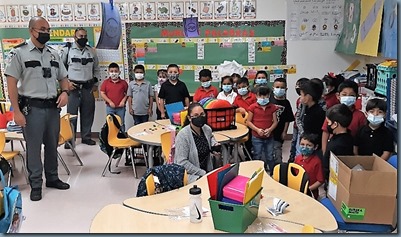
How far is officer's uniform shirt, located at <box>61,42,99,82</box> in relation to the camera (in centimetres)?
654

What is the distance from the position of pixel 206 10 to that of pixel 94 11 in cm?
184

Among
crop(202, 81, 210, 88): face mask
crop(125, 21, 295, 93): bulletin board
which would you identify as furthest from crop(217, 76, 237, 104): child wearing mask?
crop(125, 21, 295, 93): bulletin board

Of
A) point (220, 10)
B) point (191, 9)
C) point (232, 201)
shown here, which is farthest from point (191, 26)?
point (232, 201)

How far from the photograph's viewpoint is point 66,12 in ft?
22.6

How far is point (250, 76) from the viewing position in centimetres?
686

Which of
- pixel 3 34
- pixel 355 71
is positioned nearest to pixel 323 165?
pixel 355 71

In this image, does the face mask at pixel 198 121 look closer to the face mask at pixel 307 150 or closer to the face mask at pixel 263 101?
the face mask at pixel 307 150

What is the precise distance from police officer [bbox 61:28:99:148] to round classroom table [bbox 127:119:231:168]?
6.23ft

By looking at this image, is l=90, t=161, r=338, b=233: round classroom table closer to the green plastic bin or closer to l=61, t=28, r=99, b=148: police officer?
the green plastic bin

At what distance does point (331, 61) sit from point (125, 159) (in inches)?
141

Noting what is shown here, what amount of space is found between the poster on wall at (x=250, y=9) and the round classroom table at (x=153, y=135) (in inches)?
98.3

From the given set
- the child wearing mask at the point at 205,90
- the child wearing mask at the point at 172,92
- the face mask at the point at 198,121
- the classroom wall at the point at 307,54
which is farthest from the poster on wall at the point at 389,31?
the child wearing mask at the point at 172,92

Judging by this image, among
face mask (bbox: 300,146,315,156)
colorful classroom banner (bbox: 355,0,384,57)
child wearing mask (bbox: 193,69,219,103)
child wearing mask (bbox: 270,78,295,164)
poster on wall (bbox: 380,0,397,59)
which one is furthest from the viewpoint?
child wearing mask (bbox: 193,69,219,103)

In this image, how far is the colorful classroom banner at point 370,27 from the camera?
4570 mm
